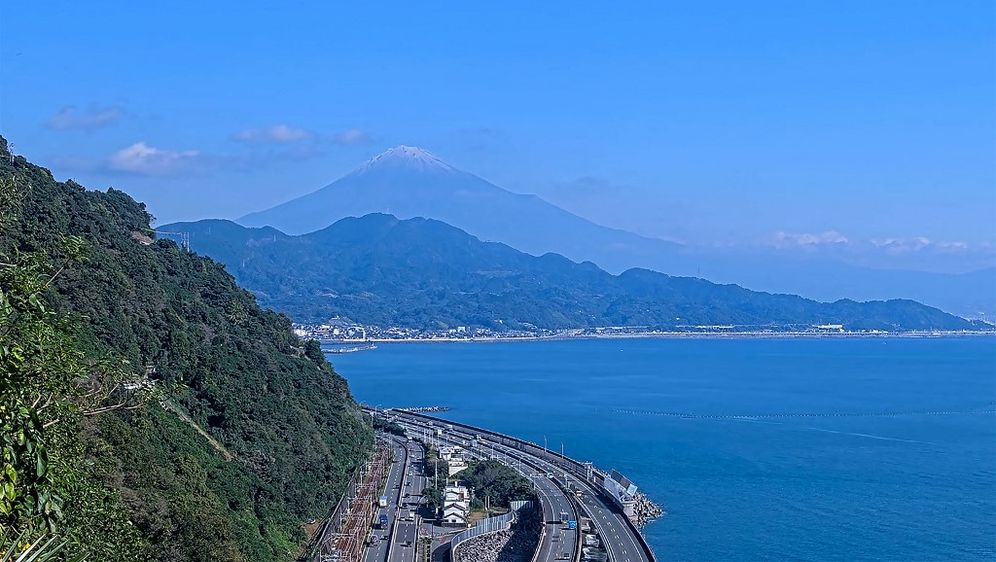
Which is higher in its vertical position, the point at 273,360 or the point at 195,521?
the point at 273,360

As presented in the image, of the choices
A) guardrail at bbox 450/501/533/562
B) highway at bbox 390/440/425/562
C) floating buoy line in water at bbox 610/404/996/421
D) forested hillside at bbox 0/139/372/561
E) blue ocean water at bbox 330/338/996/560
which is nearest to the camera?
forested hillside at bbox 0/139/372/561

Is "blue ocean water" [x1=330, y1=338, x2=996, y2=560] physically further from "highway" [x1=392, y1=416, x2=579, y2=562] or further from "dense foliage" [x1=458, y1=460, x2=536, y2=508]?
"dense foliage" [x1=458, y1=460, x2=536, y2=508]

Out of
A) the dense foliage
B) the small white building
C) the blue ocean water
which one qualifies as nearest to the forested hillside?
the small white building

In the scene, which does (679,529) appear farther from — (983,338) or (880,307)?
(880,307)

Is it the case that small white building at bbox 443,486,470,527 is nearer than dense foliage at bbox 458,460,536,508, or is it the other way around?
small white building at bbox 443,486,470,527

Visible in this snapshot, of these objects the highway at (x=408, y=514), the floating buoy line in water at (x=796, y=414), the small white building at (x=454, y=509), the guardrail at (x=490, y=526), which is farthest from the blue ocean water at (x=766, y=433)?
the highway at (x=408, y=514)

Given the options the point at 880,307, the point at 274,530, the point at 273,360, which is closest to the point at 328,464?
the point at 273,360

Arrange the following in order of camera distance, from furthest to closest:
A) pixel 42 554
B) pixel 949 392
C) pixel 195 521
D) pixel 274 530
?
pixel 949 392, pixel 274 530, pixel 195 521, pixel 42 554
